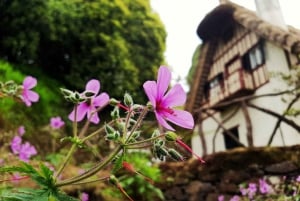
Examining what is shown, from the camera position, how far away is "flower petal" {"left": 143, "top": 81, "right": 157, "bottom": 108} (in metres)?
0.91

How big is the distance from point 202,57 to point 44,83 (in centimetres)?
617

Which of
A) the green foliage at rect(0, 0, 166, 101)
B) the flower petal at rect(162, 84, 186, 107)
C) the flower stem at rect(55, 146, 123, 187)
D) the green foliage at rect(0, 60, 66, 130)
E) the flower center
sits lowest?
the flower stem at rect(55, 146, 123, 187)

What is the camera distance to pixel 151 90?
3.02 feet

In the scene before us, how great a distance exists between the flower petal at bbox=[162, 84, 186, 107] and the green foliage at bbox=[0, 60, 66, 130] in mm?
5215

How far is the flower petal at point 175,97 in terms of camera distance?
97 cm

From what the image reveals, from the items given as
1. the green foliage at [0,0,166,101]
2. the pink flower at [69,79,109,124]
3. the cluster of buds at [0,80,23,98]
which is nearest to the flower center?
the pink flower at [69,79,109,124]

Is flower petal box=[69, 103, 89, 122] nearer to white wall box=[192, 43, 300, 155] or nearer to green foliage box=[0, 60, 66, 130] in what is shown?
green foliage box=[0, 60, 66, 130]

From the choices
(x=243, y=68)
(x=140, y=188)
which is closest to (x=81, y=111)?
(x=140, y=188)

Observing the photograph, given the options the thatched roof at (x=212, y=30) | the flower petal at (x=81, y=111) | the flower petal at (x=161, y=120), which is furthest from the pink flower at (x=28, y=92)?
the thatched roof at (x=212, y=30)

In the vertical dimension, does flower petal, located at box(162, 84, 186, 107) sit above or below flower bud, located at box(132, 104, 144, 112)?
above

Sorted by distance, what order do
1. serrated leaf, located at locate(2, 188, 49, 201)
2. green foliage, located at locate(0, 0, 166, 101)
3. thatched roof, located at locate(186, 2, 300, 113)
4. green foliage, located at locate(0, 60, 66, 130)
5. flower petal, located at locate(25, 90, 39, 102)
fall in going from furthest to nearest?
thatched roof, located at locate(186, 2, 300, 113) < green foliage, located at locate(0, 0, 166, 101) < green foliage, located at locate(0, 60, 66, 130) < flower petal, located at locate(25, 90, 39, 102) < serrated leaf, located at locate(2, 188, 49, 201)

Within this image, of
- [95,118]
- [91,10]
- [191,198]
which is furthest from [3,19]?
[95,118]

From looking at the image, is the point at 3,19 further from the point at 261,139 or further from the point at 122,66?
the point at 261,139

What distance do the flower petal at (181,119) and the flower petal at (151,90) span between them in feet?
0.18
